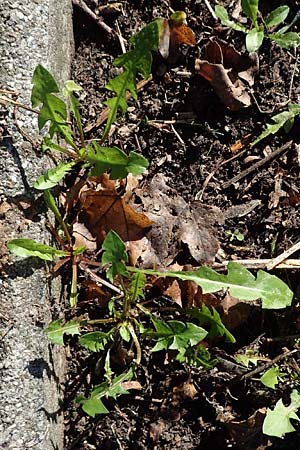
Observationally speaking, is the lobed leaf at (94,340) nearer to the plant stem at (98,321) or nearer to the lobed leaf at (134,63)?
the plant stem at (98,321)

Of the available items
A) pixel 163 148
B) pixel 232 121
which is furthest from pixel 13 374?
pixel 232 121

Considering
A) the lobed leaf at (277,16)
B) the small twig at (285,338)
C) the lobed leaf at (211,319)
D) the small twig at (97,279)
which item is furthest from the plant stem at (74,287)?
the lobed leaf at (277,16)

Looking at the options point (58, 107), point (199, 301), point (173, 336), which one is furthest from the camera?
point (199, 301)

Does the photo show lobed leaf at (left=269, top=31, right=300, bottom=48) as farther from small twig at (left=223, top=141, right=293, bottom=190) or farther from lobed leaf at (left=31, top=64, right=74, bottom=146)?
lobed leaf at (left=31, top=64, right=74, bottom=146)

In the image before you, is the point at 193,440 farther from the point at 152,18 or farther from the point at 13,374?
the point at 152,18

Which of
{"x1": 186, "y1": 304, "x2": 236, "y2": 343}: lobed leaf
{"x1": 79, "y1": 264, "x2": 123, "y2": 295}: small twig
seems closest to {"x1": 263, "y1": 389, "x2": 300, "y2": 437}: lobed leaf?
{"x1": 186, "y1": 304, "x2": 236, "y2": 343}: lobed leaf

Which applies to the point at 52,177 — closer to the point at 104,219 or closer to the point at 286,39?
the point at 104,219
